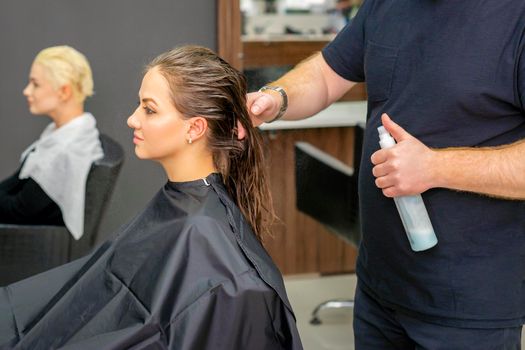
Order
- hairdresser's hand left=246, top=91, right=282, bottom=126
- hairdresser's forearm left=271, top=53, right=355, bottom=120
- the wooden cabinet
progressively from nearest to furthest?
hairdresser's hand left=246, top=91, right=282, bottom=126 < hairdresser's forearm left=271, top=53, right=355, bottom=120 < the wooden cabinet

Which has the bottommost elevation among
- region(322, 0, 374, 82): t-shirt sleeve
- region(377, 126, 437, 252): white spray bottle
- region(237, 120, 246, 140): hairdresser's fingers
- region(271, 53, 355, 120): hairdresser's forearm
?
region(377, 126, 437, 252): white spray bottle

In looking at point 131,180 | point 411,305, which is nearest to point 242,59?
point 131,180

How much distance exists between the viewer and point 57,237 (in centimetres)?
270

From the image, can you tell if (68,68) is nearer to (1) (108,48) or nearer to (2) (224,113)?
(1) (108,48)

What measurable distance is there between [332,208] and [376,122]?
1496mm

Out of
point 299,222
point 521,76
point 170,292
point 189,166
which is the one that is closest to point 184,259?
point 170,292

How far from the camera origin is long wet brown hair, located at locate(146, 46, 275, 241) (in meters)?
1.70

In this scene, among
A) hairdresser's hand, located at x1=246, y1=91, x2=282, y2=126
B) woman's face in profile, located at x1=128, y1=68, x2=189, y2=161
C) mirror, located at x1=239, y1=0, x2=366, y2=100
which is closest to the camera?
woman's face in profile, located at x1=128, y1=68, x2=189, y2=161

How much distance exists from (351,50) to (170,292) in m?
0.73

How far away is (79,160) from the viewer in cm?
266

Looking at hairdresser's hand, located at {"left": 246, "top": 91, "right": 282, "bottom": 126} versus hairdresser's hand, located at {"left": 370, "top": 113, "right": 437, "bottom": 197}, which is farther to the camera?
hairdresser's hand, located at {"left": 246, "top": 91, "right": 282, "bottom": 126}

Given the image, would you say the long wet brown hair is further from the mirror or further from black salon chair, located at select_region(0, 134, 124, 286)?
the mirror

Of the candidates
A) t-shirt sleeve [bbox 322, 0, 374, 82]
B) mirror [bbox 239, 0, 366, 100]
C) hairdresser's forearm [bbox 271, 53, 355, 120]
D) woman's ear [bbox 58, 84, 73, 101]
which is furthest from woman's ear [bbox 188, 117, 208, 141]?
mirror [bbox 239, 0, 366, 100]

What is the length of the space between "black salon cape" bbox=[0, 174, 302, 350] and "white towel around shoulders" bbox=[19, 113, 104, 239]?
81 cm
